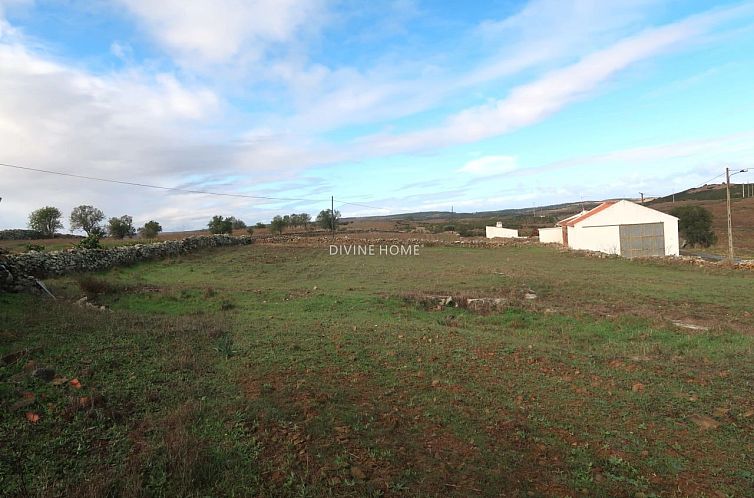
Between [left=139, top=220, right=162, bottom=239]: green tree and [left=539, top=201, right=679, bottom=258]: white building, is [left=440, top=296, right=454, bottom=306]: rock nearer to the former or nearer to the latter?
[left=539, top=201, right=679, bottom=258]: white building

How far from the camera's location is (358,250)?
36.2 m

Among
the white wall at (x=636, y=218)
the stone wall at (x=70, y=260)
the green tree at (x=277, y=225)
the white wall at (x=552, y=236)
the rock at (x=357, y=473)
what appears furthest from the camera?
the green tree at (x=277, y=225)

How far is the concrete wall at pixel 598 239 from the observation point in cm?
3197

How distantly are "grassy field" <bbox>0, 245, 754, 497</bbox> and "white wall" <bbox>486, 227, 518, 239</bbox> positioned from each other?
4249cm

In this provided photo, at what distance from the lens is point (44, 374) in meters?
4.74

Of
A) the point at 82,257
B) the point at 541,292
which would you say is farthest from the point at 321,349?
the point at 82,257

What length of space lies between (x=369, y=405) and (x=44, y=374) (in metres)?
3.54

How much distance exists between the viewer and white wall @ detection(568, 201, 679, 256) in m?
30.7

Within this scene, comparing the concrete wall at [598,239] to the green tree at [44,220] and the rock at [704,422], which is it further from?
the green tree at [44,220]

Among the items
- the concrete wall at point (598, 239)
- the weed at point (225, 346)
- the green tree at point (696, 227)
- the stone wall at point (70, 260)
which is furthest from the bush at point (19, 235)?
the green tree at point (696, 227)

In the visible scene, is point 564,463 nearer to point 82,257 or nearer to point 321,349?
point 321,349

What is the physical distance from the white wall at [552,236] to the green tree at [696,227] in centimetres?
1114

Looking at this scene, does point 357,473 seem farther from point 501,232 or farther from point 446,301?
point 501,232

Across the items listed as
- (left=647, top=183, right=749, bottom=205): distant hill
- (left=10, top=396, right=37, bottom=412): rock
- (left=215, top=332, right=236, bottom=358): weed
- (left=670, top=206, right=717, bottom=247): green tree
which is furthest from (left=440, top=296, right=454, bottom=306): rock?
(left=647, top=183, right=749, bottom=205): distant hill
